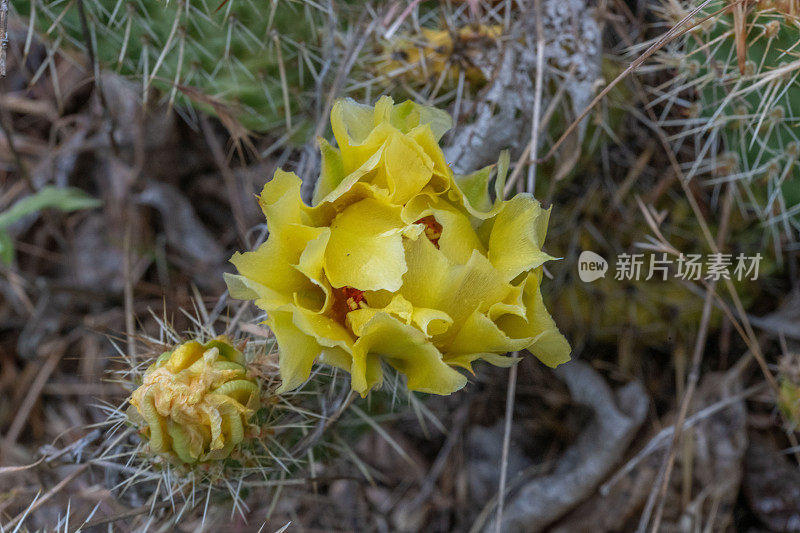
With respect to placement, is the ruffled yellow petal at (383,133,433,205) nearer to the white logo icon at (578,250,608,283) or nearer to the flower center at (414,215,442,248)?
the flower center at (414,215,442,248)

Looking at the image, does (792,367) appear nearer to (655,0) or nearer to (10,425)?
(655,0)

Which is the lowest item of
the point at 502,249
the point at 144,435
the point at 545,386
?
the point at 545,386

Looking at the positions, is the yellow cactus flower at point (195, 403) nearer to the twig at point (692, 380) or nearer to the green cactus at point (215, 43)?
the green cactus at point (215, 43)

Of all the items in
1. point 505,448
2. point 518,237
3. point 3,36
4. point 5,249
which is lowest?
point 505,448

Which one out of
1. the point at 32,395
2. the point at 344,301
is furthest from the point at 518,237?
the point at 32,395

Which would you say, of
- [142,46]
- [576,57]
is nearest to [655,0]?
[576,57]

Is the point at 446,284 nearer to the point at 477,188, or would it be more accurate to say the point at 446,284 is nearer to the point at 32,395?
the point at 477,188

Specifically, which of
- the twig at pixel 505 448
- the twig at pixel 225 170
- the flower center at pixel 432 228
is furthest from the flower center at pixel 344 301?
the twig at pixel 225 170
